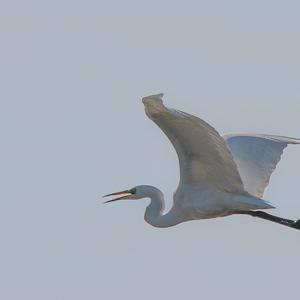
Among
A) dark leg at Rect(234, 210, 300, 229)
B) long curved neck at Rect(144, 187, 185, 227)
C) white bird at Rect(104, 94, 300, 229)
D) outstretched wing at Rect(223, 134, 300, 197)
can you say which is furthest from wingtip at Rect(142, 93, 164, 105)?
dark leg at Rect(234, 210, 300, 229)

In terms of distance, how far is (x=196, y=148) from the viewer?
23.2 metres

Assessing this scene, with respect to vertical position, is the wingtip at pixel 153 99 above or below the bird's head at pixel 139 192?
above

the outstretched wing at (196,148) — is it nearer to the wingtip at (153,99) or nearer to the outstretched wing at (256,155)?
the wingtip at (153,99)

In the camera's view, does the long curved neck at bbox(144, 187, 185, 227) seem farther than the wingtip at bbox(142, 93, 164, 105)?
Yes

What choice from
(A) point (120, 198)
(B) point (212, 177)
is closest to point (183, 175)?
(B) point (212, 177)

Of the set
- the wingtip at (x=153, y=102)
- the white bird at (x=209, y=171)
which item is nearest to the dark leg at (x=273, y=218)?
the white bird at (x=209, y=171)

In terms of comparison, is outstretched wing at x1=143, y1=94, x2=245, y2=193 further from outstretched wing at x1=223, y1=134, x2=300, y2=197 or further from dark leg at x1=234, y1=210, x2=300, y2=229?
dark leg at x1=234, y1=210, x2=300, y2=229

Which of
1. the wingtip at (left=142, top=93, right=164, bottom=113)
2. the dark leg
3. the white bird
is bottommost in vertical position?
the dark leg

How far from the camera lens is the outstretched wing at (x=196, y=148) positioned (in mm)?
21641

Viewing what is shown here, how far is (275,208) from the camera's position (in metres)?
23.4

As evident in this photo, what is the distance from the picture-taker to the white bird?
22250mm

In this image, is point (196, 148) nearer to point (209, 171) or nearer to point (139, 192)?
point (209, 171)

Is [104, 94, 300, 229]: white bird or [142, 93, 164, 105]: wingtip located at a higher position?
[142, 93, 164, 105]: wingtip

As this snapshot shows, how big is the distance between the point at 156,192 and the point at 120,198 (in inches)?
28.5
